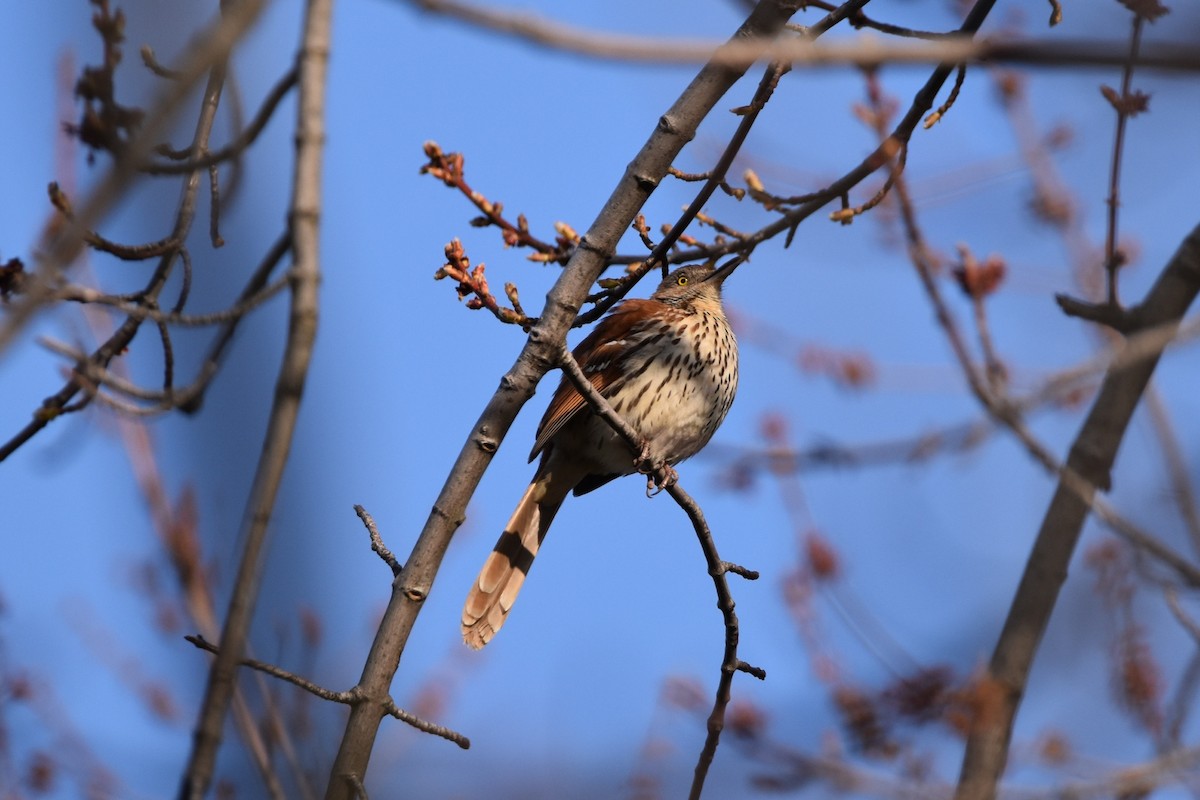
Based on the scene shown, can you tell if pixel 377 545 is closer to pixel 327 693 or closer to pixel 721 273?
pixel 327 693

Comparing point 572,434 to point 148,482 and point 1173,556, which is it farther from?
point 1173,556

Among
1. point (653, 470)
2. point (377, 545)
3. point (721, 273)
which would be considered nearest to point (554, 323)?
point (377, 545)

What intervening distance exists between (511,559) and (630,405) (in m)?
0.78

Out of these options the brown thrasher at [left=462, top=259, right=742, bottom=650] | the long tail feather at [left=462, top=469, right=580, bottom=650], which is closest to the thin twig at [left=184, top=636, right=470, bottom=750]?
the long tail feather at [left=462, top=469, right=580, bottom=650]

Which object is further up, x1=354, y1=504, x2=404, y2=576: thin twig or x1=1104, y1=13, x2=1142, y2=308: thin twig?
x1=1104, y1=13, x2=1142, y2=308: thin twig

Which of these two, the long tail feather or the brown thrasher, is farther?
the brown thrasher

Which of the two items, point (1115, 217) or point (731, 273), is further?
point (731, 273)

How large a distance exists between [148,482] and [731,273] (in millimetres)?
2758

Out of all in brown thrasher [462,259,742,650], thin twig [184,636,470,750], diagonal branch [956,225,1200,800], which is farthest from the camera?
brown thrasher [462,259,742,650]

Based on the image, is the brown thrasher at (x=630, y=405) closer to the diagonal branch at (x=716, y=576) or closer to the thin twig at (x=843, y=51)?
the diagonal branch at (x=716, y=576)

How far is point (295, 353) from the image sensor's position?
72.6 inches

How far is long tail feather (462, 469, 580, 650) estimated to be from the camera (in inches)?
175

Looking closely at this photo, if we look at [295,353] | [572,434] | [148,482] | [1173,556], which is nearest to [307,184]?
[295,353]

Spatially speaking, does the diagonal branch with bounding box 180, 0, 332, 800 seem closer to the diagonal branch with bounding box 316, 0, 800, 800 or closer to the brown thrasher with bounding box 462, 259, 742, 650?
the diagonal branch with bounding box 316, 0, 800, 800
